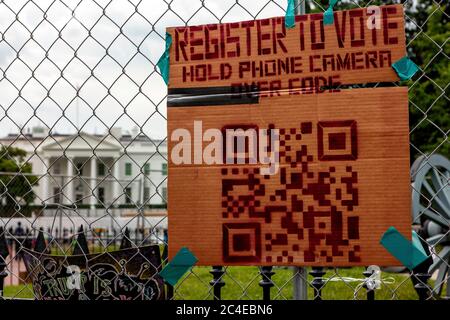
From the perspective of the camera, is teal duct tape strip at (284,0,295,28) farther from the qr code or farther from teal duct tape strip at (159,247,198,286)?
teal duct tape strip at (159,247,198,286)

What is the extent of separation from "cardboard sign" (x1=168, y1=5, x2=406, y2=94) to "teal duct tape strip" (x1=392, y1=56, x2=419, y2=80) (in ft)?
0.04

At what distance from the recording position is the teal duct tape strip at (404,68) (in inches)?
60.6

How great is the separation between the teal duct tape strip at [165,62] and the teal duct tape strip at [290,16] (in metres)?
0.39

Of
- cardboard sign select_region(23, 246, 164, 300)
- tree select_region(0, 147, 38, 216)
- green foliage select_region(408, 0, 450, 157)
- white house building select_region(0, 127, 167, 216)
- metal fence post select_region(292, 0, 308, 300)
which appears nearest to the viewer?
metal fence post select_region(292, 0, 308, 300)

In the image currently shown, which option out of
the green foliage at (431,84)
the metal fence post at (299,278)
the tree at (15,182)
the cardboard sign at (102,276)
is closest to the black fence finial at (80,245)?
the cardboard sign at (102,276)

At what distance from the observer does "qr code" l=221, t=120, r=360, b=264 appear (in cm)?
155

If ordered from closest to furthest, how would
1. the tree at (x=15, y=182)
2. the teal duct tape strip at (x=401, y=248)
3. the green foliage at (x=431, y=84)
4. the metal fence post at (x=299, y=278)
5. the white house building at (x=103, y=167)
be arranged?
the teal duct tape strip at (x=401, y=248) → the metal fence post at (x=299, y=278) → the white house building at (x=103, y=167) → the tree at (x=15, y=182) → the green foliage at (x=431, y=84)

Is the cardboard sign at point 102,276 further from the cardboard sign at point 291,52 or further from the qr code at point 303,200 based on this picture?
the cardboard sign at point 291,52

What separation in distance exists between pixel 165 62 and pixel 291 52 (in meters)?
0.42

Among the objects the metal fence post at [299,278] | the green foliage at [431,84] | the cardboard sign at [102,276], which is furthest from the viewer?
the green foliage at [431,84]

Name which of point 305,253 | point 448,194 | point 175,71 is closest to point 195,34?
point 175,71

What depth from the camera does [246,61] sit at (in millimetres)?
1651

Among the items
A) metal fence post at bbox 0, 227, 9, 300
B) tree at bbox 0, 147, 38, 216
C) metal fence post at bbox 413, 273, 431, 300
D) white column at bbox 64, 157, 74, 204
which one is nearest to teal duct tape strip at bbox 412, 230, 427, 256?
metal fence post at bbox 413, 273, 431, 300
